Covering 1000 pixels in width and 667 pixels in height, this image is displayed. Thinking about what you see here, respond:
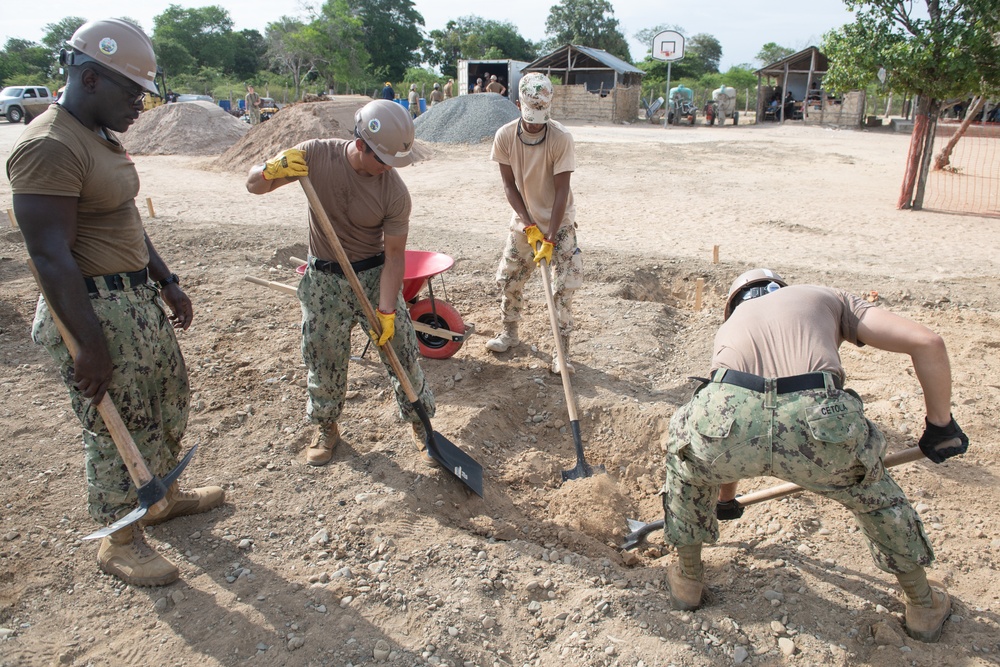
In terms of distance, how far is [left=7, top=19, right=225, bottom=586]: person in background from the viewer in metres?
2.14

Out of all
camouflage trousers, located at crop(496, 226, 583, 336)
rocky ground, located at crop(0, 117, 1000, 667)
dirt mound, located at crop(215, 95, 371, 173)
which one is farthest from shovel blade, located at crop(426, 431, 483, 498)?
dirt mound, located at crop(215, 95, 371, 173)

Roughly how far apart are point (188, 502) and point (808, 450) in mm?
2565

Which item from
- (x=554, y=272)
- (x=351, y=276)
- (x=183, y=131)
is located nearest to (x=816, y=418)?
(x=351, y=276)

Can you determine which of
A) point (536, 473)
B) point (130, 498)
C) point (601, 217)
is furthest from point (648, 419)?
point (601, 217)

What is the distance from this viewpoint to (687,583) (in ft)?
8.70

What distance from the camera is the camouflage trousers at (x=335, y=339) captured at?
10.8 feet

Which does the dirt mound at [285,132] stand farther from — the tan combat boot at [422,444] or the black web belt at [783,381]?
the black web belt at [783,381]

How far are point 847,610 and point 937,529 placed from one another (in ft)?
3.01

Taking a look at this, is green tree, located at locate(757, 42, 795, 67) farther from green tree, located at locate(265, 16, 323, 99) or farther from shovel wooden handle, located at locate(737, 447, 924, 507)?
shovel wooden handle, located at locate(737, 447, 924, 507)

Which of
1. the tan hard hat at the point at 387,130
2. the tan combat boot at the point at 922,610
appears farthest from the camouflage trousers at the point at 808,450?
the tan hard hat at the point at 387,130

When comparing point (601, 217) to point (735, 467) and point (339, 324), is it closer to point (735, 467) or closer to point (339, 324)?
point (339, 324)

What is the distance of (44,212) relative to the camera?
2.13 m

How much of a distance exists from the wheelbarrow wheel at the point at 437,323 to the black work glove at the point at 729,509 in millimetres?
2265

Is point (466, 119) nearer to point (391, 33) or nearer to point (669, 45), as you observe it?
point (669, 45)
